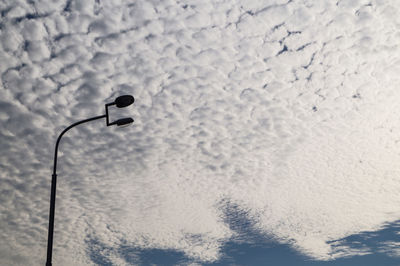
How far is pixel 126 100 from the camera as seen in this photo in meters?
10.0

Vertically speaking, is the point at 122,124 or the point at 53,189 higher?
the point at 122,124

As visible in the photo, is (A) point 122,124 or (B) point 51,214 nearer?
(B) point 51,214

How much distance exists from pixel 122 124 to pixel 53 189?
2.85 meters

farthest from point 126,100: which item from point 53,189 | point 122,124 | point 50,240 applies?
point 50,240

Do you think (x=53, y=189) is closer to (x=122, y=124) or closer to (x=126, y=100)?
(x=122, y=124)

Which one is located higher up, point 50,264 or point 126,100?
point 126,100

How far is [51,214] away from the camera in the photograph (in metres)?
9.31

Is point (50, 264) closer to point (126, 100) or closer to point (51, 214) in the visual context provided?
point (51, 214)

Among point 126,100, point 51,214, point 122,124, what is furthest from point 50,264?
point 126,100

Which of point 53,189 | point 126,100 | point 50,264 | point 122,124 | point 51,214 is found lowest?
point 50,264

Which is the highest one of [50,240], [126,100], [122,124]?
[126,100]

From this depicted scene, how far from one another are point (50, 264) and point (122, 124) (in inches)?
173

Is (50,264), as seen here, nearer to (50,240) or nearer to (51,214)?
(50,240)

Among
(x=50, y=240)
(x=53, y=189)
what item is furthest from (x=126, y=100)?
(x=50, y=240)
